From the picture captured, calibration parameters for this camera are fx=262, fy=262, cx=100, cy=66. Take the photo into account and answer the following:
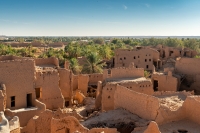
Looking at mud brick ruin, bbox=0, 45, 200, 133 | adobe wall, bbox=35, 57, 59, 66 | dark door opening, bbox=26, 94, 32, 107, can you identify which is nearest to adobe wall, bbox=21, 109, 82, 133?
Result: mud brick ruin, bbox=0, 45, 200, 133

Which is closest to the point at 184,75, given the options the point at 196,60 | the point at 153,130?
the point at 196,60

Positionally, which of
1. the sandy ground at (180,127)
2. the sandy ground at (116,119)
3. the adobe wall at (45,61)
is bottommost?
the sandy ground at (116,119)

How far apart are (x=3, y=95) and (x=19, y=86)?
1.57 metres

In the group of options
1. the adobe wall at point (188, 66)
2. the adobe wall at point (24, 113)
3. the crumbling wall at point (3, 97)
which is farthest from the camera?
the adobe wall at point (188, 66)

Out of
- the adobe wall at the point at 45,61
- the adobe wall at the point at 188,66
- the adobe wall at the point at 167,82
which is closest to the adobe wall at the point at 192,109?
the adobe wall at the point at 167,82

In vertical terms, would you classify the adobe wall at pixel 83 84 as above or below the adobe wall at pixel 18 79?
below

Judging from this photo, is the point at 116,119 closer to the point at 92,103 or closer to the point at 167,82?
the point at 92,103

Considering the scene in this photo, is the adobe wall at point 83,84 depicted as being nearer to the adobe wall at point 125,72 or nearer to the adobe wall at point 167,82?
the adobe wall at point 125,72

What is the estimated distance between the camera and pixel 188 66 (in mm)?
26031

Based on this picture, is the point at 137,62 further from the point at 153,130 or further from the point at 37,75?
the point at 153,130

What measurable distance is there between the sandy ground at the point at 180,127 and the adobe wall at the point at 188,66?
1482 cm

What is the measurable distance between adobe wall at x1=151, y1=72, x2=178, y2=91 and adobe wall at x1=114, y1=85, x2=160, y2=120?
8.45 meters

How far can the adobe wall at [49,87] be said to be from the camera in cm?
1694

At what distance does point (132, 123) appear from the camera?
484 inches
